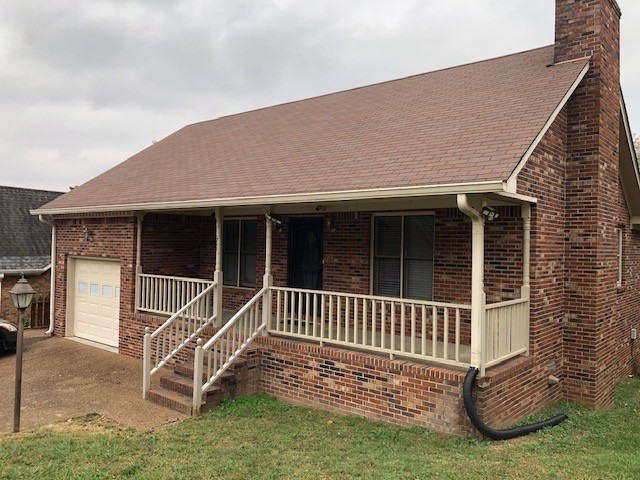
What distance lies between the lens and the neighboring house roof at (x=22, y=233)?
15405mm

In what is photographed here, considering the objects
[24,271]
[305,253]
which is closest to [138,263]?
[305,253]

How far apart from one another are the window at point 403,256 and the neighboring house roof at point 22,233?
11.9 metres

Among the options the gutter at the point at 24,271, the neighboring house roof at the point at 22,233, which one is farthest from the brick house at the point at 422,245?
the neighboring house roof at the point at 22,233

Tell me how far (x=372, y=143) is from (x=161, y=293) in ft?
17.4

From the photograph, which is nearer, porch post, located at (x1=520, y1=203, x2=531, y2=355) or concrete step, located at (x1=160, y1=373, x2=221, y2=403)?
porch post, located at (x1=520, y1=203, x2=531, y2=355)

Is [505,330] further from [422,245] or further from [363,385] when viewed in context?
[422,245]

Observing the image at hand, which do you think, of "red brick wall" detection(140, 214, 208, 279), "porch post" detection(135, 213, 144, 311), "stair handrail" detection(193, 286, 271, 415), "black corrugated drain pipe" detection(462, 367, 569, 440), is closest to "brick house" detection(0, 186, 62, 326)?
"porch post" detection(135, 213, 144, 311)

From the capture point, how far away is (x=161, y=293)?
32.4ft

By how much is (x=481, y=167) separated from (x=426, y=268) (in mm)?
2774

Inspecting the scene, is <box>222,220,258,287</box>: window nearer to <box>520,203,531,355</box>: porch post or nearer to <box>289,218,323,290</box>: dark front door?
<box>289,218,323,290</box>: dark front door

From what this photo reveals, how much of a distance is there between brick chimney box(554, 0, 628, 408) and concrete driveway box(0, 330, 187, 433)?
628 cm

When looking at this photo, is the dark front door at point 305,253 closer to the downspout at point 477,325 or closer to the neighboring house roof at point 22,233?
the downspout at point 477,325

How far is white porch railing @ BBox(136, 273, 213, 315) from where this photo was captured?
375 inches

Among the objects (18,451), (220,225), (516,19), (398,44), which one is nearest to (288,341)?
(220,225)
